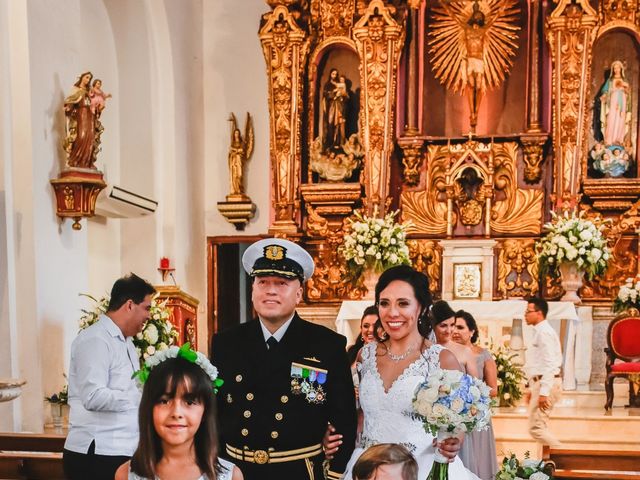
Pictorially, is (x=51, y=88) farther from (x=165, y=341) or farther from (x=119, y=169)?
(x=119, y=169)

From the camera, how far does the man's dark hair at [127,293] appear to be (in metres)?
5.27

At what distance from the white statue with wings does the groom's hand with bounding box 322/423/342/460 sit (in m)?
10.2

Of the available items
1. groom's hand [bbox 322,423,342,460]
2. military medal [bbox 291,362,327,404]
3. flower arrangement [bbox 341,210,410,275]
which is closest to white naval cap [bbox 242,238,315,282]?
military medal [bbox 291,362,327,404]

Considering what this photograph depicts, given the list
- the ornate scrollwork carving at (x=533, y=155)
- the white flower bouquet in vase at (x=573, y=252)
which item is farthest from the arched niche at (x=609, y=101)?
the white flower bouquet in vase at (x=573, y=252)

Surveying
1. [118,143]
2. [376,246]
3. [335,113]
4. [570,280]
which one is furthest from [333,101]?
[570,280]

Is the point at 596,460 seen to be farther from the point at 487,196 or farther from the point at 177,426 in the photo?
the point at 487,196

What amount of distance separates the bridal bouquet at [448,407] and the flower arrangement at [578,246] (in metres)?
8.45

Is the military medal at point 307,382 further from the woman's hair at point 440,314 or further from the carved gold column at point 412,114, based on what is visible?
the carved gold column at point 412,114

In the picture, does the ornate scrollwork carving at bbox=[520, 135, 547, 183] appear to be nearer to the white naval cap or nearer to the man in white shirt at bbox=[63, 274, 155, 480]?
the man in white shirt at bbox=[63, 274, 155, 480]

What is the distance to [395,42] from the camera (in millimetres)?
13320

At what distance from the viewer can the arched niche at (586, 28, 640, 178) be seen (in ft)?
42.6

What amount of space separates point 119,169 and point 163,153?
65 cm

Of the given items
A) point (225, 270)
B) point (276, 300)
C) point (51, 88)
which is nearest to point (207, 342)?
point (225, 270)

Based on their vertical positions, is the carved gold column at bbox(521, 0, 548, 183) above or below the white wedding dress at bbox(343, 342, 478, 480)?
above
